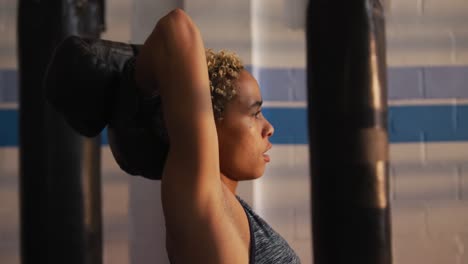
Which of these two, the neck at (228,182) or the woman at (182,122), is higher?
the woman at (182,122)

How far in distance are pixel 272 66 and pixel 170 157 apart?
0.88m

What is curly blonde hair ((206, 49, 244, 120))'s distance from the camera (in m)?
0.72

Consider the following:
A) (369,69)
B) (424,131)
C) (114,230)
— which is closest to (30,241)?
(114,230)

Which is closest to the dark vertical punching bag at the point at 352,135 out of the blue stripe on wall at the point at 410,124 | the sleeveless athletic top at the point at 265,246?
the blue stripe on wall at the point at 410,124

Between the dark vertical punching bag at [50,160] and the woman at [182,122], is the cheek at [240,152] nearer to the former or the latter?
the woman at [182,122]

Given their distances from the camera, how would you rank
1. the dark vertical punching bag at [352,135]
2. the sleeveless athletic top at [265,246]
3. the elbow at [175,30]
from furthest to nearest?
the dark vertical punching bag at [352,135]
the sleeveless athletic top at [265,246]
the elbow at [175,30]

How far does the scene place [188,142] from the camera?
567 millimetres

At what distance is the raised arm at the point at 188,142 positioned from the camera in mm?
553

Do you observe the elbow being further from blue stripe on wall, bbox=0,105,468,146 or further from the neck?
blue stripe on wall, bbox=0,105,468,146

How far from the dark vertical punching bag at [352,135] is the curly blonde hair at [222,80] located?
0.44m

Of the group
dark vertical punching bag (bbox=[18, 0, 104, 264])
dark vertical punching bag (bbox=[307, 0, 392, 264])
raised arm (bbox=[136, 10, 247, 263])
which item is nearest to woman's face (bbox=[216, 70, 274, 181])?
raised arm (bbox=[136, 10, 247, 263])

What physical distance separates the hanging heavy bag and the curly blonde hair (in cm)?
10

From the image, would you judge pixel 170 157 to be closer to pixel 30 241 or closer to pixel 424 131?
pixel 30 241

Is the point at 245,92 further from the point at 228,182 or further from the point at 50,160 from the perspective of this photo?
the point at 50,160
